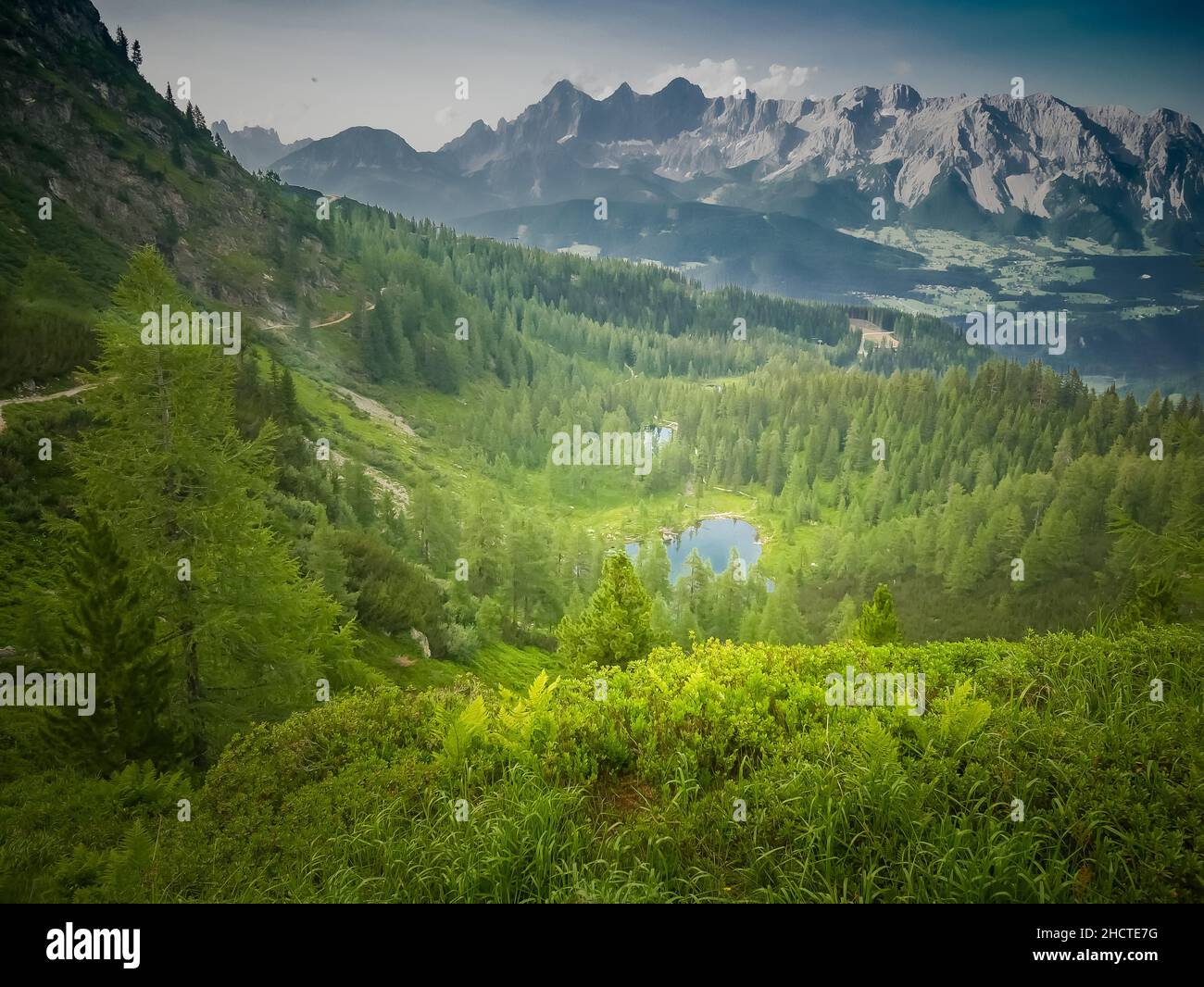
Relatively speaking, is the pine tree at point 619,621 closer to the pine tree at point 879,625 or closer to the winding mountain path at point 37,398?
the pine tree at point 879,625

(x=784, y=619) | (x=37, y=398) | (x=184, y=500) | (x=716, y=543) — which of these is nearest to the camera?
(x=184, y=500)

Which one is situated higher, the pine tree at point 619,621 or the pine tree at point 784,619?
the pine tree at point 619,621

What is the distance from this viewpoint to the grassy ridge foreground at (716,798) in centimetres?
590

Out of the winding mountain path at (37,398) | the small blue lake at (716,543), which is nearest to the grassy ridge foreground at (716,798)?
the winding mountain path at (37,398)

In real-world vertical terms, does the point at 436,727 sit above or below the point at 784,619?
above

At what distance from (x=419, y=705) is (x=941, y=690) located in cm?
848

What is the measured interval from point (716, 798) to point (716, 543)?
14265 centimetres

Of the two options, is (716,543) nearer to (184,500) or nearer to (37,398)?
(37,398)

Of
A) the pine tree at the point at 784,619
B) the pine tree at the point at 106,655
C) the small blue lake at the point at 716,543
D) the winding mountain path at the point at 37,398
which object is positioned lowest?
the small blue lake at the point at 716,543

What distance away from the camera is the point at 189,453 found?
16.2 metres

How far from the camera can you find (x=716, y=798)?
7.21 m

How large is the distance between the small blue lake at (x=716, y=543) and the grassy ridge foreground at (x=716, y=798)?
394 ft

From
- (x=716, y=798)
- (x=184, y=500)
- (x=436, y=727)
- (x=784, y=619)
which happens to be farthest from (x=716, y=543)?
(x=716, y=798)
